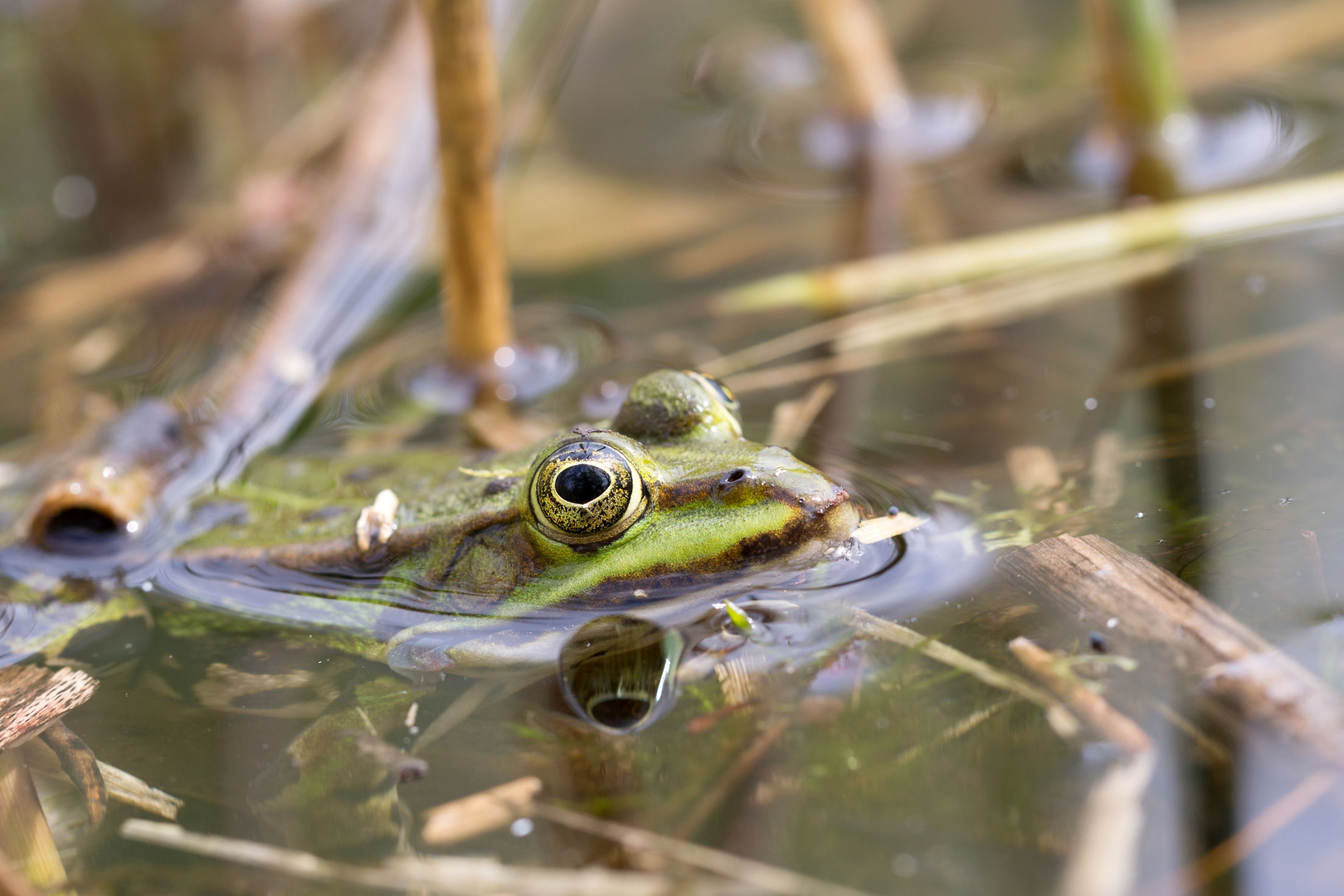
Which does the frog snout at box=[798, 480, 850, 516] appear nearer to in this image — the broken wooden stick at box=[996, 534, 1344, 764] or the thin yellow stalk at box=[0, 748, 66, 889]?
the broken wooden stick at box=[996, 534, 1344, 764]

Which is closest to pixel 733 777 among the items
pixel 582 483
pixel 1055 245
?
pixel 582 483

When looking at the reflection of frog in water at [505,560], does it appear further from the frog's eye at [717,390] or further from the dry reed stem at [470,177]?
the dry reed stem at [470,177]

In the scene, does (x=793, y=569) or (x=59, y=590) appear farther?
(x=59, y=590)

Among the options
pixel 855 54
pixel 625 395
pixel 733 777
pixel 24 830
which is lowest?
pixel 24 830

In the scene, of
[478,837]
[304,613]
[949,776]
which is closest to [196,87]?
[304,613]

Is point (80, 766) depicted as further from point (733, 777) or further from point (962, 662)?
point (962, 662)

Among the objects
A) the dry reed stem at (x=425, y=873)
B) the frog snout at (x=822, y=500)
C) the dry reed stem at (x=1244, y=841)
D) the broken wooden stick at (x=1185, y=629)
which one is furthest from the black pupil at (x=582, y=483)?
the dry reed stem at (x=1244, y=841)

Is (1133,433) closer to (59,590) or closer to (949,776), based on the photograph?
(949,776)
